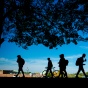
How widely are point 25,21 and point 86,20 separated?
573cm

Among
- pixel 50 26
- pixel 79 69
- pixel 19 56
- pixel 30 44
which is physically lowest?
pixel 79 69

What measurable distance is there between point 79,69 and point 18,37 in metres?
7.33

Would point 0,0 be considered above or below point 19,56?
above

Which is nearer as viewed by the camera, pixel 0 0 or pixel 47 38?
pixel 0 0

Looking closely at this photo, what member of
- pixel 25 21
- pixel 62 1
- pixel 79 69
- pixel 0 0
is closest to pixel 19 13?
pixel 25 21

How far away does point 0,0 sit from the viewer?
19734 millimetres

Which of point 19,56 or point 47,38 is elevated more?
point 47,38

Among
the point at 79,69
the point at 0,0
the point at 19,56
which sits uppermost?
the point at 0,0

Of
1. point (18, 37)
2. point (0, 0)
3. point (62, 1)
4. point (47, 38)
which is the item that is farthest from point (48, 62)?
point (0, 0)

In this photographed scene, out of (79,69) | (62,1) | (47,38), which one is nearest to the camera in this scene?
(79,69)

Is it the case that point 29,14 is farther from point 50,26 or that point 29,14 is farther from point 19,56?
point 19,56

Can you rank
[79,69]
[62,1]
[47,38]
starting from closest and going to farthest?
[79,69], [62,1], [47,38]

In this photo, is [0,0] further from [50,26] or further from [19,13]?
[50,26]

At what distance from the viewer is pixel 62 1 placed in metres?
20.7
